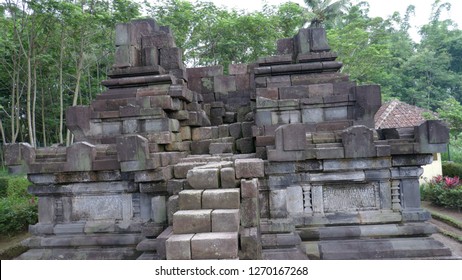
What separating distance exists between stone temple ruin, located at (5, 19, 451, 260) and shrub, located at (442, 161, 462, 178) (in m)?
10.6

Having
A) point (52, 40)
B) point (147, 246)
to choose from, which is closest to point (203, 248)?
point (147, 246)

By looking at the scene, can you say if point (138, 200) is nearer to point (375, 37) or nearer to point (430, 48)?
point (375, 37)

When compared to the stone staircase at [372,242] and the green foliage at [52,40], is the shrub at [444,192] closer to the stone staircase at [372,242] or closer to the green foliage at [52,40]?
the stone staircase at [372,242]

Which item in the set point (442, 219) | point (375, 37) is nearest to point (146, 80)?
point (442, 219)

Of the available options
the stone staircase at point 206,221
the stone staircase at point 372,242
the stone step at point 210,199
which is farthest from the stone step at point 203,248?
the stone staircase at point 372,242

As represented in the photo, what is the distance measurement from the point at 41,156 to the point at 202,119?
2712 millimetres

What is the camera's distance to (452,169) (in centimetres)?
1345

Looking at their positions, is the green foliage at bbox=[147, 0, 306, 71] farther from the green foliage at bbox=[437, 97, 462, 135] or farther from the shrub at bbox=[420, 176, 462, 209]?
the shrub at bbox=[420, 176, 462, 209]

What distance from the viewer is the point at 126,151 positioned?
438 centimetres

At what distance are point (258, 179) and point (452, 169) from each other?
12.5 metres

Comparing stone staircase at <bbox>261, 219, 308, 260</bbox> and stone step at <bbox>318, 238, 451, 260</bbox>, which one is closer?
stone staircase at <bbox>261, 219, 308, 260</bbox>

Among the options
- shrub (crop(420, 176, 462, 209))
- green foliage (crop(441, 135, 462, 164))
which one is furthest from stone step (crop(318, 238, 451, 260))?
green foliage (crop(441, 135, 462, 164))

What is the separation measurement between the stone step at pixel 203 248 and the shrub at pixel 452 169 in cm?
1353

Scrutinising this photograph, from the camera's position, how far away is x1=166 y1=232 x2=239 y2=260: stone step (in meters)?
2.97
